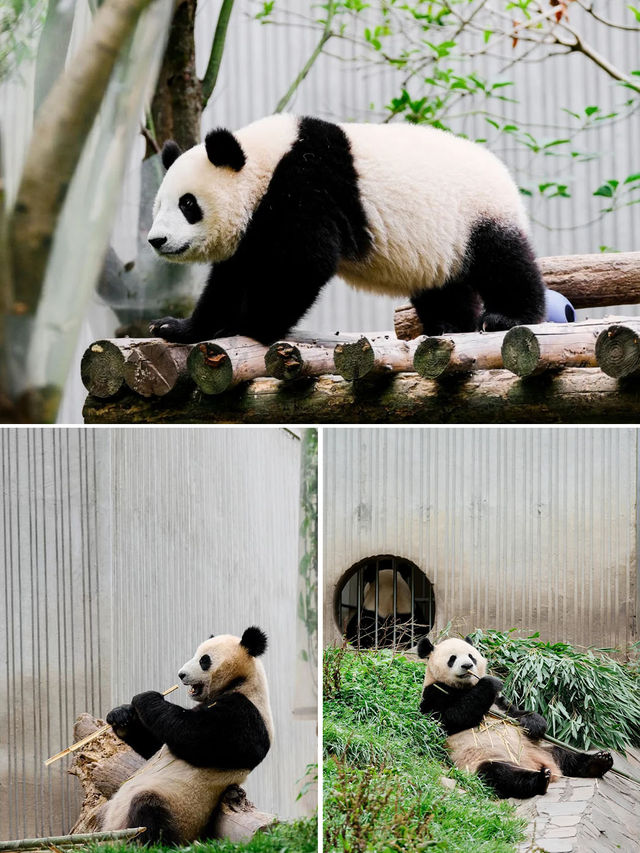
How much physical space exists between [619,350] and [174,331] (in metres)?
1.22

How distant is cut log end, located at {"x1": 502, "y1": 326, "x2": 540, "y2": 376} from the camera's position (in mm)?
2258

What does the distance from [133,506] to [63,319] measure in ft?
2.38

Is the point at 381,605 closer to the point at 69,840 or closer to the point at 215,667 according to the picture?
the point at 215,667

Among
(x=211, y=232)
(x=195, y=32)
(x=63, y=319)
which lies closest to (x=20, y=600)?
(x=63, y=319)

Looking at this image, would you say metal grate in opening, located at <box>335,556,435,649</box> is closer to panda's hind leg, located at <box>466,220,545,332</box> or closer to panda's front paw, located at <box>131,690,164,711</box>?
panda's front paw, located at <box>131,690,164,711</box>

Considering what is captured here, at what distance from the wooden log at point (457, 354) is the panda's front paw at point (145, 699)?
100cm

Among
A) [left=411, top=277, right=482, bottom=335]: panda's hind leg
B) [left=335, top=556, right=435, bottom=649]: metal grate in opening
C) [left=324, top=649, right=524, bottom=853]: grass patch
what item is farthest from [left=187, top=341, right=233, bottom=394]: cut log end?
[left=411, top=277, right=482, bottom=335]: panda's hind leg

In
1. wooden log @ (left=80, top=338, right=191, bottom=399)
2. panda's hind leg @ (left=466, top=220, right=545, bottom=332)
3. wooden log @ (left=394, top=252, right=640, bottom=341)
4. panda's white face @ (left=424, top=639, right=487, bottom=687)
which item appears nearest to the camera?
panda's white face @ (left=424, top=639, right=487, bottom=687)

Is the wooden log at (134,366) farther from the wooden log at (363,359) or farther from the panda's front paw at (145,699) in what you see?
the panda's front paw at (145,699)

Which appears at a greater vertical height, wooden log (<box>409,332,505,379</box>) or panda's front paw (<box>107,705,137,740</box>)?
wooden log (<box>409,332,505,379</box>)

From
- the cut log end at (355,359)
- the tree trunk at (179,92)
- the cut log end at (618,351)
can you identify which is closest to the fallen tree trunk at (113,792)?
the cut log end at (355,359)

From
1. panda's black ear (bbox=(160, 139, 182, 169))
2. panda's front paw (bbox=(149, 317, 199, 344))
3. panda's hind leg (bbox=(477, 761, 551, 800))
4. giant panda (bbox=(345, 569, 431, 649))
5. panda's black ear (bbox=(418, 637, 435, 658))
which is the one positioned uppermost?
panda's black ear (bbox=(160, 139, 182, 169))

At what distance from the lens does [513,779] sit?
207 cm

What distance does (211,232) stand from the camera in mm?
2658
